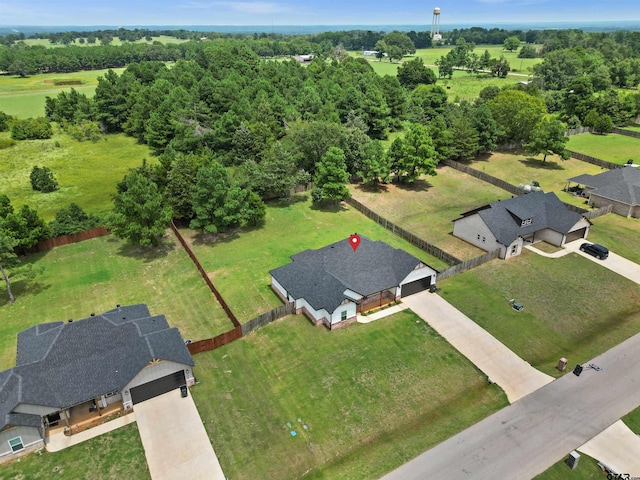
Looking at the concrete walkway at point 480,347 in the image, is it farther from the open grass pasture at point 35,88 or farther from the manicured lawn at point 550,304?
the open grass pasture at point 35,88

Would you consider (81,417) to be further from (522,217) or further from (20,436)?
(522,217)

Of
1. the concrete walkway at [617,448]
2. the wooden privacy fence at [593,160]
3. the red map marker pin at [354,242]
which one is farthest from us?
the wooden privacy fence at [593,160]

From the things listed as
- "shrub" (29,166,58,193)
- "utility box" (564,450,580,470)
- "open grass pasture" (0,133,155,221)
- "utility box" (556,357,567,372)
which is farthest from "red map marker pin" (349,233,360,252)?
"shrub" (29,166,58,193)

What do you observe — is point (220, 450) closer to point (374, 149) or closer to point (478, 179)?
point (374, 149)

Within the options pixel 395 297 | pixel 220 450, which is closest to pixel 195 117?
pixel 395 297

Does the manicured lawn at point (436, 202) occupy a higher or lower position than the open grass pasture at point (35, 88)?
lower

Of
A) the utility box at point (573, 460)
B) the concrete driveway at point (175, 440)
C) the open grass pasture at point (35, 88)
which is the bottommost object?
the concrete driveway at point (175, 440)

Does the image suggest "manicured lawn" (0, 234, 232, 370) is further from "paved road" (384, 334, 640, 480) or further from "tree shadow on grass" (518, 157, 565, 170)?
"tree shadow on grass" (518, 157, 565, 170)

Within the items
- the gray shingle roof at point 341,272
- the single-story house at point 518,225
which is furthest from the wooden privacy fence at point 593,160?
the gray shingle roof at point 341,272
